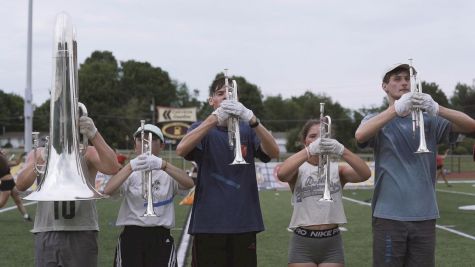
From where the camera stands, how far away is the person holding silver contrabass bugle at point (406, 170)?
416cm

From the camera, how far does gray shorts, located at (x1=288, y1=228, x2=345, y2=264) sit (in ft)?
14.6

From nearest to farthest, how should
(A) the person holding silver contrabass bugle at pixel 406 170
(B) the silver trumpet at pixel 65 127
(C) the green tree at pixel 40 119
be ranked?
(B) the silver trumpet at pixel 65 127, (A) the person holding silver contrabass bugle at pixel 406 170, (C) the green tree at pixel 40 119

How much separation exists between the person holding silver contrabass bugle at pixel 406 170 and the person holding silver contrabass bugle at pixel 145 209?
1433mm

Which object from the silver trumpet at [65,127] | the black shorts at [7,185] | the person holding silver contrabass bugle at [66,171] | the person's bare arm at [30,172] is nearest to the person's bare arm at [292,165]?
the person holding silver contrabass bugle at [66,171]

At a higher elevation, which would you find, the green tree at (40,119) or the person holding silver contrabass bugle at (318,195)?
the green tree at (40,119)

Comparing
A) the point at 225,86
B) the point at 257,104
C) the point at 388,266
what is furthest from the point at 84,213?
the point at 257,104

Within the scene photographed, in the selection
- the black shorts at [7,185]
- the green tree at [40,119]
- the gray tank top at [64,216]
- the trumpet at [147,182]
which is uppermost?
the green tree at [40,119]

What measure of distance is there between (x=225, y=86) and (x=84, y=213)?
1289 mm

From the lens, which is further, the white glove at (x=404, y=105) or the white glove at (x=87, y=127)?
the white glove at (x=87, y=127)

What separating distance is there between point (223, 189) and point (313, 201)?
0.69m

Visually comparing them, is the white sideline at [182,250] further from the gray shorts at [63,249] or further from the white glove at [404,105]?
the white glove at [404,105]

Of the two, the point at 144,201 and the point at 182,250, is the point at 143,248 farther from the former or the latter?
the point at 182,250

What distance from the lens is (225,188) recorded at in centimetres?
435

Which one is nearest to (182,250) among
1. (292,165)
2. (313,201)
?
(313,201)
